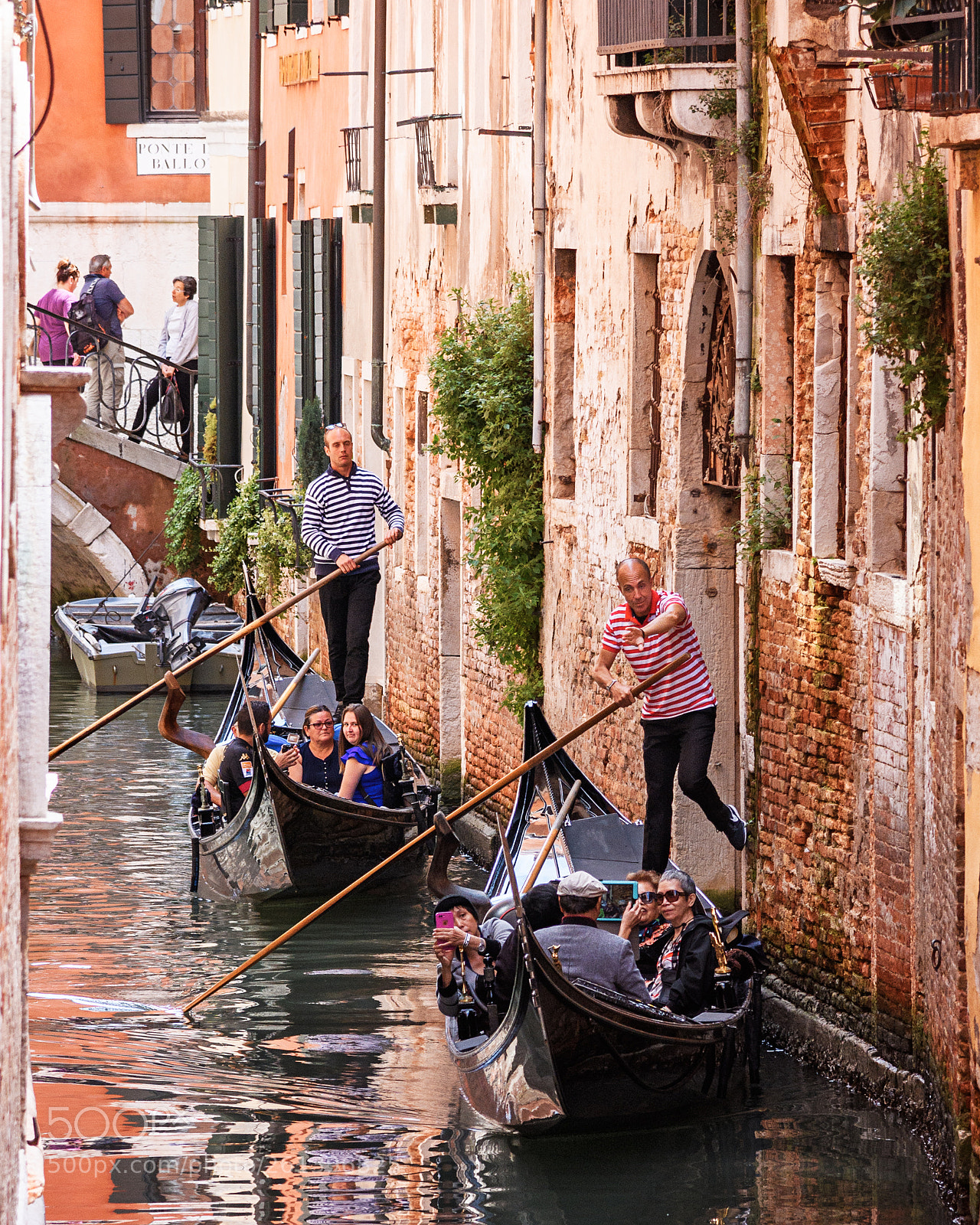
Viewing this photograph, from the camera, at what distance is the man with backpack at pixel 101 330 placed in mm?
20219

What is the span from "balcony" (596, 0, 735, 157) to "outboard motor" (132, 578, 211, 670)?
9988 millimetres

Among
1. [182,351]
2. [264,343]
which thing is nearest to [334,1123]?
[264,343]

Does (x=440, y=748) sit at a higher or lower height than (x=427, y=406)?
lower

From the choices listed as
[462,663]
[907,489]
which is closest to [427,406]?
[462,663]

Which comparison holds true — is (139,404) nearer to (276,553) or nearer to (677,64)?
(276,553)

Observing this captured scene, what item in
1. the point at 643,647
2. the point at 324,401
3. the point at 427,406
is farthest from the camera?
the point at 324,401

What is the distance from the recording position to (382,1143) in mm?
7441

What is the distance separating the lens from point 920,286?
21.6 ft

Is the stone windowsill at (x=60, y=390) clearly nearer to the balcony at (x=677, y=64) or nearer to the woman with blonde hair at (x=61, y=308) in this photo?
the balcony at (x=677, y=64)

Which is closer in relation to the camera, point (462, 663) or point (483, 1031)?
point (483, 1031)

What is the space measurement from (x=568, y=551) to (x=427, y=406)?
10.5 ft

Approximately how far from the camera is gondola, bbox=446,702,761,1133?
7.02 meters

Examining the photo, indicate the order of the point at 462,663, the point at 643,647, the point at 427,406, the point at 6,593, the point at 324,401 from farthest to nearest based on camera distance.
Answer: the point at 324,401 < the point at 427,406 < the point at 462,663 < the point at 643,647 < the point at 6,593

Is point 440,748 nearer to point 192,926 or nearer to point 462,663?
point 462,663
